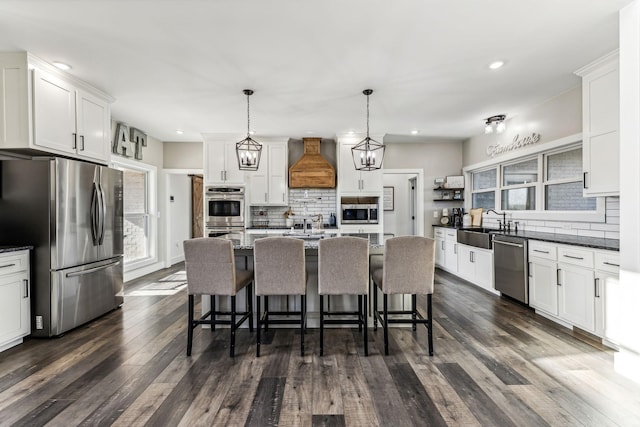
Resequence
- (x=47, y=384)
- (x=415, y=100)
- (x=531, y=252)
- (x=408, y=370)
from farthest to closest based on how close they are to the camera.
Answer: (x=415, y=100), (x=531, y=252), (x=408, y=370), (x=47, y=384)

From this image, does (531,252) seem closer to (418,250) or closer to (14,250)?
(418,250)

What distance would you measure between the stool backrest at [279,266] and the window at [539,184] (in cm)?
340

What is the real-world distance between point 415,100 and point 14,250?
453 cm

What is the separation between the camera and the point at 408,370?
232 cm

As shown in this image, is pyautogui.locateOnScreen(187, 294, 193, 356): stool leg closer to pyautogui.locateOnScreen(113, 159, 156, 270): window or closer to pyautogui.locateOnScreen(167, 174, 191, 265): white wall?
pyautogui.locateOnScreen(113, 159, 156, 270): window

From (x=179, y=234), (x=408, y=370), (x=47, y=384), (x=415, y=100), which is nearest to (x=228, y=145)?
(x=179, y=234)

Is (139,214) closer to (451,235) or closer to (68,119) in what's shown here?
(68,119)

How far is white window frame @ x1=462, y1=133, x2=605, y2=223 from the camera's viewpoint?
349 centimetres

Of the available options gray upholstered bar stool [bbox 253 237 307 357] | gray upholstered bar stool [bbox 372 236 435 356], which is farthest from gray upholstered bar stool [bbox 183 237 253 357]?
gray upholstered bar stool [bbox 372 236 435 356]

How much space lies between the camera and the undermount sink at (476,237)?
4.36 m

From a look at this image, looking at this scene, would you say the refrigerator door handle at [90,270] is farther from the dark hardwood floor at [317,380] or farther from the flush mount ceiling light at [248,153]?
the flush mount ceiling light at [248,153]

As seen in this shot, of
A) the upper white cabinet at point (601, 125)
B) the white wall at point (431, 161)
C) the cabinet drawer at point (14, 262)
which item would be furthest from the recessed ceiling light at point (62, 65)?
the upper white cabinet at point (601, 125)

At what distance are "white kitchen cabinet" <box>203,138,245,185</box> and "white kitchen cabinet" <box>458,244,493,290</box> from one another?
4.09 metres

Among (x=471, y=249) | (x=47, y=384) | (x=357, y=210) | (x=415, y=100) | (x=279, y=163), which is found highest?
(x=415, y=100)
